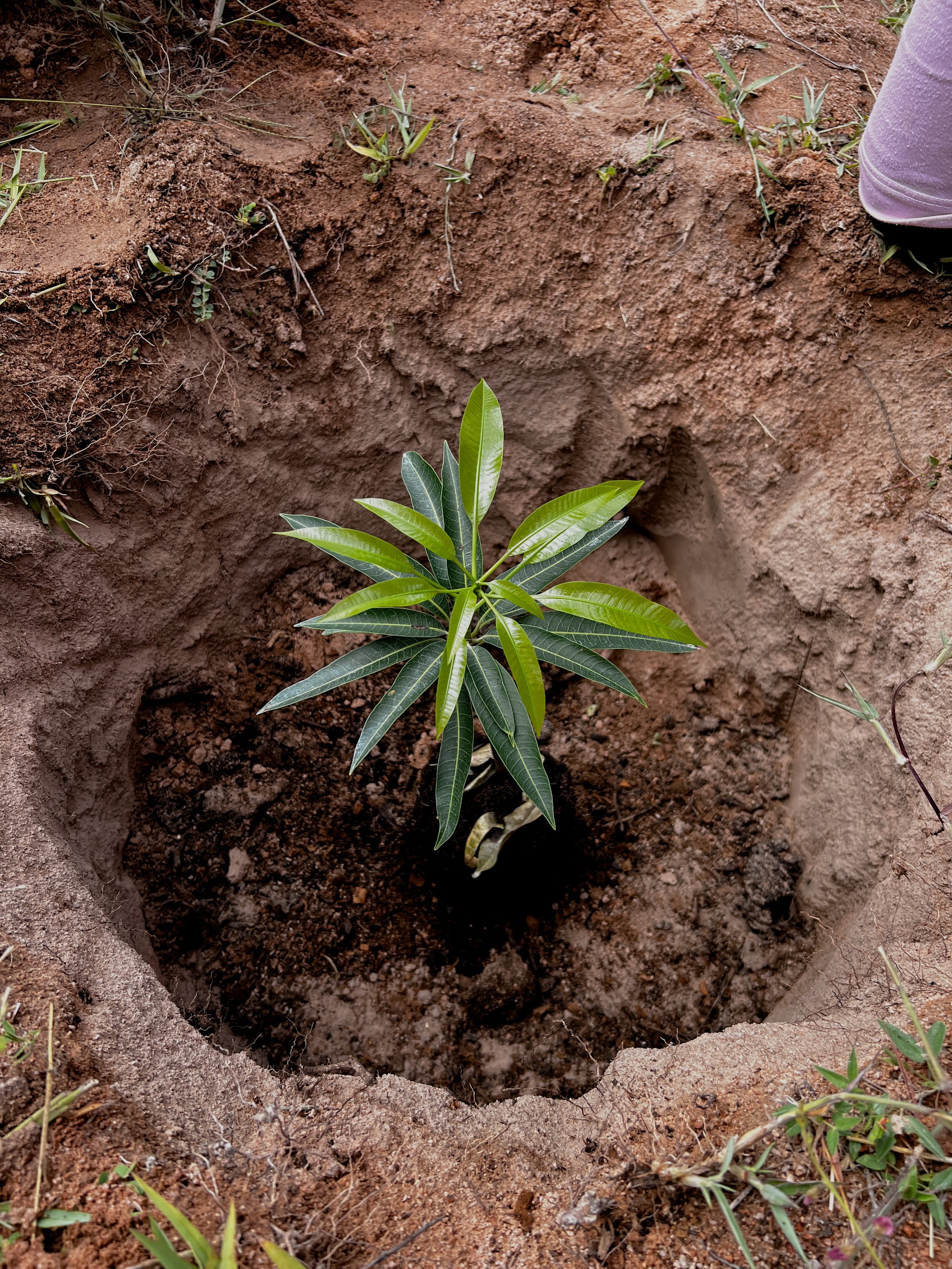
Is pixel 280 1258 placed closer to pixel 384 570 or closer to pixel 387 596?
pixel 387 596

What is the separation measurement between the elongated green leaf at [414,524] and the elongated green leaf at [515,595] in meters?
0.14

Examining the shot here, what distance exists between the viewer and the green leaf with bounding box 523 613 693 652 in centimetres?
161

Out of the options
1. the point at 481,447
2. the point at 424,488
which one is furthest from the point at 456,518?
the point at 481,447

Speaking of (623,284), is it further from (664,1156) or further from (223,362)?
(664,1156)

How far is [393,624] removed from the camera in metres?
1.62

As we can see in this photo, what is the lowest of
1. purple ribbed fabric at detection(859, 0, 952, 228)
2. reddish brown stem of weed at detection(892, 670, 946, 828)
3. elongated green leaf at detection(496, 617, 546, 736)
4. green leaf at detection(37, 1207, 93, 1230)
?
green leaf at detection(37, 1207, 93, 1230)

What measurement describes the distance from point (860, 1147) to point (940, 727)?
0.91 m

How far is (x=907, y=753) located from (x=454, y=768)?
1073 millimetres

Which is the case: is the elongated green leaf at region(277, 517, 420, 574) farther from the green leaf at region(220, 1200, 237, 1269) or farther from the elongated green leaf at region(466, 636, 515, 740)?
the green leaf at region(220, 1200, 237, 1269)

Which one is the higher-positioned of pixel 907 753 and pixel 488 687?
pixel 907 753

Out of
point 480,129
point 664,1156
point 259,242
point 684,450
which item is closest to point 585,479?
point 684,450

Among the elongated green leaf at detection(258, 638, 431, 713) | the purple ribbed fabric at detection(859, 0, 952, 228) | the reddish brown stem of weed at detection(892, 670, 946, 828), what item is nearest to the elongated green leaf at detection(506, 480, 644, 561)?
the elongated green leaf at detection(258, 638, 431, 713)

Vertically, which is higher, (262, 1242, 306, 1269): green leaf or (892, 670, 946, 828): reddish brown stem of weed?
(892, 670, 946, 828): reddish brown stem of weed

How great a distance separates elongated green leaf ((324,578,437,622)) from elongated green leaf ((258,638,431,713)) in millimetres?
167
